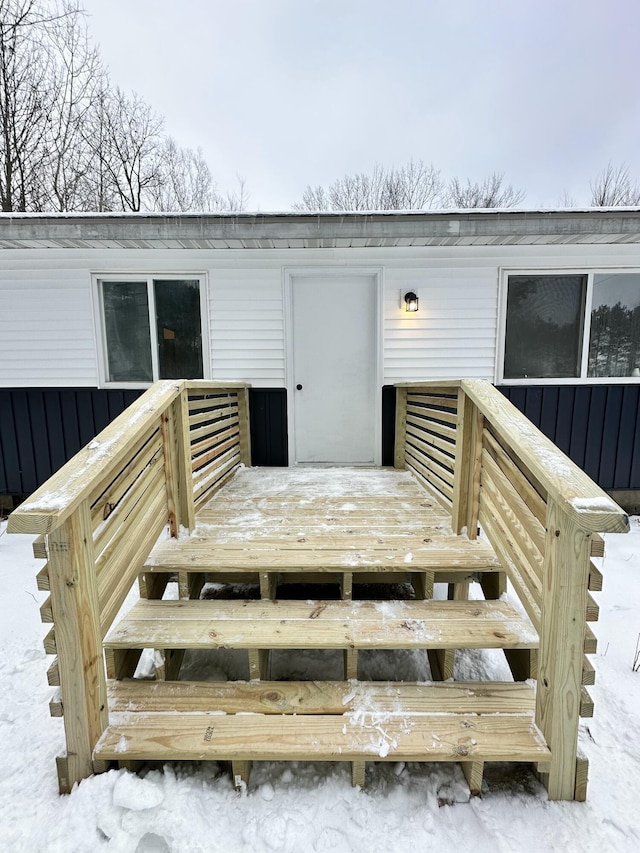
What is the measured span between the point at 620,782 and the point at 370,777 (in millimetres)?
913

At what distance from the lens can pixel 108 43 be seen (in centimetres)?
849

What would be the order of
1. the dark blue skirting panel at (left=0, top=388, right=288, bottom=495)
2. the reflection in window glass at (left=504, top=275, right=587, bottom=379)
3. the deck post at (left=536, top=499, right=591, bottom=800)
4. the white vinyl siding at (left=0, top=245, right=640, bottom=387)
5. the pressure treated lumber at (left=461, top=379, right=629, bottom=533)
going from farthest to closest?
1. the dark blue skirting panel at (left=0, top=388, right=288, bottom=495)
2. the reflection in window glass at (left=504, top=275, right=587, bottom=379)
3. the white vinyl siding at (left=0, top=245, right=640, bottom=387)
4. the deck post at (left=536, top=499, right=591, bottom=800)
5. the pressure treated lumber at (left=461, top=379, right=629, bottom=533)

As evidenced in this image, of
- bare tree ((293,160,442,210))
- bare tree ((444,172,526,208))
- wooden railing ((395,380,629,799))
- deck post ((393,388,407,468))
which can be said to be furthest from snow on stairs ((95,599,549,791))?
bare tree ((444,172,526,208))

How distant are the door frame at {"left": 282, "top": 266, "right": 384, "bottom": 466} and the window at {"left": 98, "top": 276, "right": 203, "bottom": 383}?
90cm

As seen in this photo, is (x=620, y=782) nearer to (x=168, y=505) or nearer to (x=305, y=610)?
(x=305, y=610)

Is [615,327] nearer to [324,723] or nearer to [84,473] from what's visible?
[324,723]

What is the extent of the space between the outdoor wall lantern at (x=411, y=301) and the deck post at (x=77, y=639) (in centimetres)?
342

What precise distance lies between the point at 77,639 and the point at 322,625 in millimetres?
901

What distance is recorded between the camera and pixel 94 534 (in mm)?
1528

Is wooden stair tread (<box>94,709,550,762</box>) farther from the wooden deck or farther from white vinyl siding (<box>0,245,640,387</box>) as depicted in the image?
white vinyl siding (<box>0,245,640,387</box>)

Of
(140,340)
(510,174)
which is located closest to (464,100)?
(510,174)

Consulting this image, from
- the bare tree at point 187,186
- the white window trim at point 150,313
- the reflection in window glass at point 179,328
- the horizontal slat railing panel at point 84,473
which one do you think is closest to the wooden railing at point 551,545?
the horizontal slat railing panel at point 84,473

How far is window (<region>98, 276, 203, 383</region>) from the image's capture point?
4.10 metres

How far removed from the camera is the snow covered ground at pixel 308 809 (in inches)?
48.6
